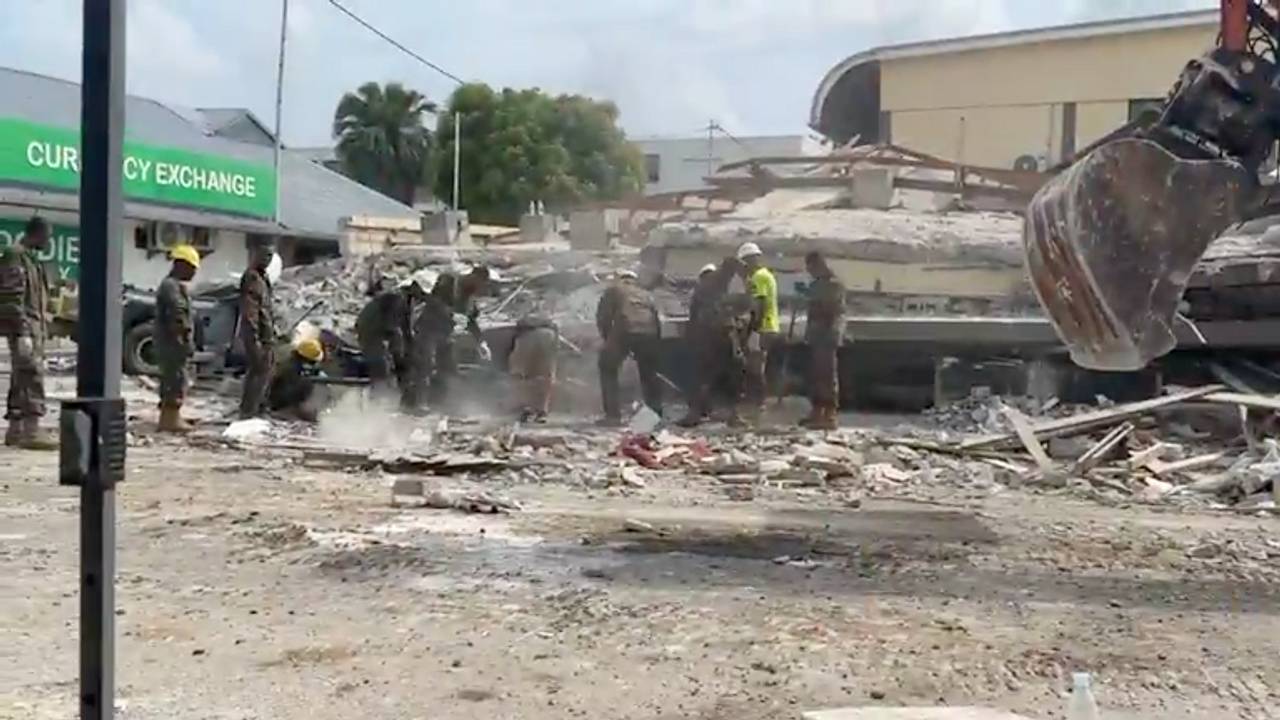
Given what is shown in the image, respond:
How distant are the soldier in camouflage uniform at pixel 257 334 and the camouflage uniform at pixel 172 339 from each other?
0.57 metres

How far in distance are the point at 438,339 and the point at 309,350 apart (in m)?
1.42

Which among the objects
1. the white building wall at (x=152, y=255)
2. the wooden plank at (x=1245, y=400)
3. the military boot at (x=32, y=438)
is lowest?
the military boot at (x=32, y=438)

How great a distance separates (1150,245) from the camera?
816 centimetres

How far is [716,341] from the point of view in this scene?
1559 centimetres

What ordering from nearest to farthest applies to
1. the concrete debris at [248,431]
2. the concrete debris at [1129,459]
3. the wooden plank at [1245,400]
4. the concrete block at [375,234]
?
the concrete debris at [1129,459] → the wooden plank at [1245,400] → the concrete debris at [248,431] → the concrete block at [375,234]

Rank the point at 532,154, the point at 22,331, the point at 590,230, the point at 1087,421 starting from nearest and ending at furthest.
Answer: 1. the point at 22,331
2. the point at 1087,421
3. the point at 590,230
4. the point at 532,154

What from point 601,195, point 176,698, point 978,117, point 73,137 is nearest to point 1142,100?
point 978,117

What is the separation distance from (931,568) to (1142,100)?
24.3 metres

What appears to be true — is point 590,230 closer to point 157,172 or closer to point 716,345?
point 716,345

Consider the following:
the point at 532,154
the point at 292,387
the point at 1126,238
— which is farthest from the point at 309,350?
the point at 532,154

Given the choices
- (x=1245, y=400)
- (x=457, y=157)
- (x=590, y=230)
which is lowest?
(x=1245, y=400)

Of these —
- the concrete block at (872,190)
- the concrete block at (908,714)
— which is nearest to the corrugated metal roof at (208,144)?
the concrete block at (872,190)

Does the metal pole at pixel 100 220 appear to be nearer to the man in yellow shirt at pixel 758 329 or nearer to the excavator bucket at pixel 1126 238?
the excavator bucket at pixel 1126 238

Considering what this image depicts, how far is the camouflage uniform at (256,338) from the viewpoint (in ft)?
47.7
